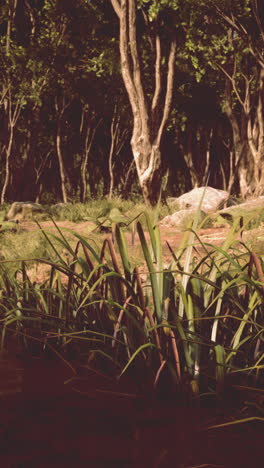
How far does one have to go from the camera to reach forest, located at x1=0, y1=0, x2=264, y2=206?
42.5 feet

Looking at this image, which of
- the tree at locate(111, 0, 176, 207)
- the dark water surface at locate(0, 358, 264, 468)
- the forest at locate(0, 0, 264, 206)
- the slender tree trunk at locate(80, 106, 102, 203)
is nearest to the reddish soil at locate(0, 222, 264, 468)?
the dark water surface at locate(0, 358, 264, 468)

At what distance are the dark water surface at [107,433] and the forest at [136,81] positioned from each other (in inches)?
279

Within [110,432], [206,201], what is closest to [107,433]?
[110,432]

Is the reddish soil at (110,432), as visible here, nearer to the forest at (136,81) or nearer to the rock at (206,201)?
the forest at (136,81)

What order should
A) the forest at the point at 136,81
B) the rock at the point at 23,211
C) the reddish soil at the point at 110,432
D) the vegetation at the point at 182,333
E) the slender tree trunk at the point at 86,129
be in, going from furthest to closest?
the slender tree trunk at the point at 86,129 → the forest at the point at 136,81 → the rock at the point at 23,211 → the vegetation at the point at 182,333 → the reddish soil at the point at 110,432

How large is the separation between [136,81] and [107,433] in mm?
11375

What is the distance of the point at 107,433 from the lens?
1.97m

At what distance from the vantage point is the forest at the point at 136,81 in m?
13.0

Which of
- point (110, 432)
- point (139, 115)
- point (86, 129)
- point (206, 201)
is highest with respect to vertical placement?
point (86, 129)

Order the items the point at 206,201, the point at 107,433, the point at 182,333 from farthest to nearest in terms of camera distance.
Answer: the point at 206,201
the point at 182,333
the point at 107,433

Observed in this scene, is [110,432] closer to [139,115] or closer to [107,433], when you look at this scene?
[107,433]

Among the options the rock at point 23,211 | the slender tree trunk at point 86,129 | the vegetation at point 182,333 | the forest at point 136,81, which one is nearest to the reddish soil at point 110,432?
the vegetation at point 182,333

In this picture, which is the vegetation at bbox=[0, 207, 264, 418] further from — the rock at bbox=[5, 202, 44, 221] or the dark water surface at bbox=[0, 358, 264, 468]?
the rock at bbox=[5, 202, 44, 221]

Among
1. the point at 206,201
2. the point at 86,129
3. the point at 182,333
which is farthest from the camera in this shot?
the point at 86,129
